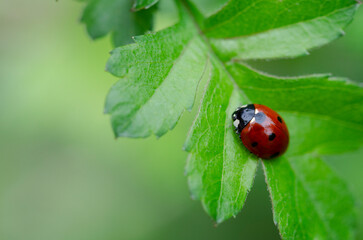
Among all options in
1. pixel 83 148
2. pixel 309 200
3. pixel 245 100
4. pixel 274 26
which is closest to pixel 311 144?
pixel 309 200

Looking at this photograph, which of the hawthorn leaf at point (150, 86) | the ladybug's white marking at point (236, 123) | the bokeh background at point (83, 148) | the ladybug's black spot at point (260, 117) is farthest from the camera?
the bokeh background at point (83, 148)

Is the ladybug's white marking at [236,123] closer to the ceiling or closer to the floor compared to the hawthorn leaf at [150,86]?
closer to the floor

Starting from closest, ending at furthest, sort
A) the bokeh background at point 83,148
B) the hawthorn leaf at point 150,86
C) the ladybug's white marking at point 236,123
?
the hawthorn leaf at point 150,86 → the ladybug's white marking at point 236,123 → the bokeh background at point 83,148

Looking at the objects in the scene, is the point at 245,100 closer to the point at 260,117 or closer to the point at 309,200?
the point at 260,117

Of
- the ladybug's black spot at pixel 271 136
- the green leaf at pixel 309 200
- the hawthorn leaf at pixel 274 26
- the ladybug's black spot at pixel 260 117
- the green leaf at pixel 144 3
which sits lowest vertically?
the green leaf at pixel 309 200

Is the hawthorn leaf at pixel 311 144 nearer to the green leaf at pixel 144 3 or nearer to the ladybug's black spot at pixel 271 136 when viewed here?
the ladybug's black spot at pixel 271 136

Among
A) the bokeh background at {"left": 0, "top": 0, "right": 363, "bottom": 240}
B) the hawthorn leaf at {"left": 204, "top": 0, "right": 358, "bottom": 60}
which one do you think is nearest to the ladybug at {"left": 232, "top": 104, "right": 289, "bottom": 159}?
the hawthorn leaf at {"left": 204, "top": 0, "right": 358, "bottom": 60}

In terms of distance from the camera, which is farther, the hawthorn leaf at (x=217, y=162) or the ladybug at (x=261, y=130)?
the ladybug at (x=261, y=130)

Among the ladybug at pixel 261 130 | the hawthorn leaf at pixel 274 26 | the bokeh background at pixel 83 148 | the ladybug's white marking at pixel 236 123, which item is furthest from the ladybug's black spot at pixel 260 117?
the bokeh background at pixel 83 148
